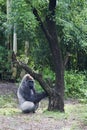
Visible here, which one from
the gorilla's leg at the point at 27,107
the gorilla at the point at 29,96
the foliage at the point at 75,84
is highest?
the gorilla at the point at 29,96

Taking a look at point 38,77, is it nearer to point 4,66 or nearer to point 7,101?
point 7,101

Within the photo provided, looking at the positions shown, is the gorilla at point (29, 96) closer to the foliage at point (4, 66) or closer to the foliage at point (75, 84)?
the foliage at point (75, 84)

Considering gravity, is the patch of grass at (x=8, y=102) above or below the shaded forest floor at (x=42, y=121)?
below

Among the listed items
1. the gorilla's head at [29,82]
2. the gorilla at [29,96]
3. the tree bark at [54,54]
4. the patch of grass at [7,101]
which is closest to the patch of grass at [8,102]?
the patch of grass at [7,101]

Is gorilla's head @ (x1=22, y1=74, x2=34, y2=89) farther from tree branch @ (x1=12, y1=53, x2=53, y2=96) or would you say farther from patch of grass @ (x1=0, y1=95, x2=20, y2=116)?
patch of grass @ (x1=0, y1=95, x2=20, y2=116)

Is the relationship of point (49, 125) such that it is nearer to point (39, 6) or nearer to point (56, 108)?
point (56, 108)

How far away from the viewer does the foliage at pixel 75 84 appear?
1630 centimetres

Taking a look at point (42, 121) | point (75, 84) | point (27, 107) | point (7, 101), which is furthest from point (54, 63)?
point (75, 84)

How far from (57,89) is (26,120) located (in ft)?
5.60

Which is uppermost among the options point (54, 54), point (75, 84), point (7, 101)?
point (54, 54)

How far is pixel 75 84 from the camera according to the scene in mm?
17094

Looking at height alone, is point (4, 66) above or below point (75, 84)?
above

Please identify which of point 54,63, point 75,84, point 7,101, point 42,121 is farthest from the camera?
point 75,84

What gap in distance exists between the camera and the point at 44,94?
35.1ft
